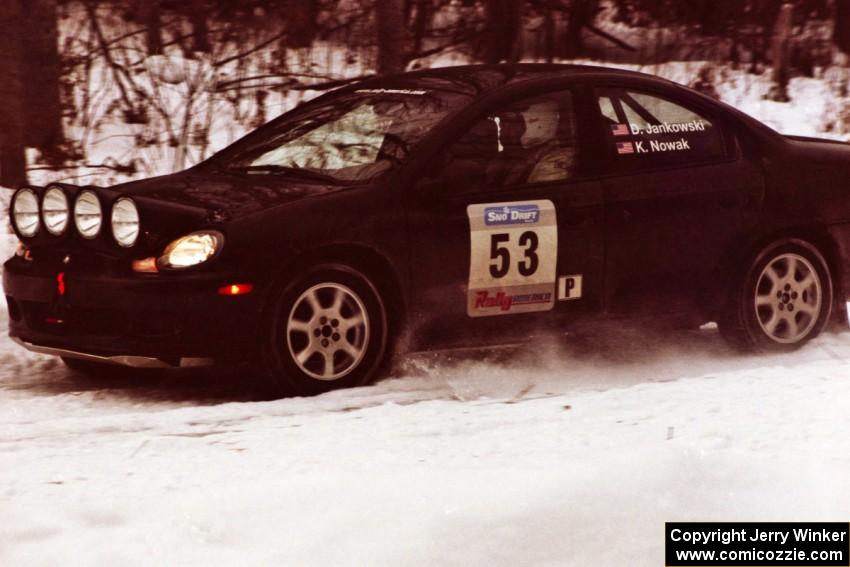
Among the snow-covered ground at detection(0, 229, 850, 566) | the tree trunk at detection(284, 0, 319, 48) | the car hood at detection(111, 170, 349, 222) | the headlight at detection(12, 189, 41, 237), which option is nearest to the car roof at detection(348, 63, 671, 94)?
the car hood at detection(111, 170, 349, 222)

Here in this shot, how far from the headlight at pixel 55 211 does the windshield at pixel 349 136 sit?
982 mm

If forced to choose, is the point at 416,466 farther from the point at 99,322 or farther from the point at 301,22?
the point at 301,22

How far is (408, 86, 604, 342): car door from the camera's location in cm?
683

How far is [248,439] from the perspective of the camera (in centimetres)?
567

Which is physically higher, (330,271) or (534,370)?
(330,271)

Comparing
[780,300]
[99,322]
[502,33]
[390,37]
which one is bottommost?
[780,300]

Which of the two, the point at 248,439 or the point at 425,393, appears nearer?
the point at 248,439

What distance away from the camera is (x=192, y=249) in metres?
6.37

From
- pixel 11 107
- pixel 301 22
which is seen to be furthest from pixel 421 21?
pixel 11 107

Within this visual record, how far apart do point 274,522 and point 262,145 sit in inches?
135

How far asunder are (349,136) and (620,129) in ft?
4.23

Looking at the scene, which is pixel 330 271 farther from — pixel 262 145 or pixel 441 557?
pixel 441 557

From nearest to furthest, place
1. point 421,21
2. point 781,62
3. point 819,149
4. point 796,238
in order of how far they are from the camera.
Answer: point 796,238
point 819,149
point 421,21
point 781,62

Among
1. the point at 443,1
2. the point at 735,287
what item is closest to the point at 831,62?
the point at 443,1
